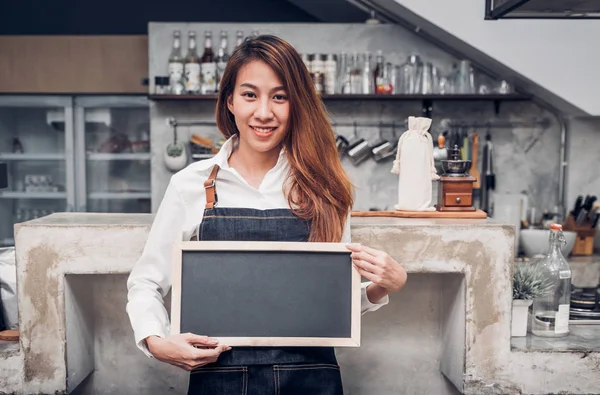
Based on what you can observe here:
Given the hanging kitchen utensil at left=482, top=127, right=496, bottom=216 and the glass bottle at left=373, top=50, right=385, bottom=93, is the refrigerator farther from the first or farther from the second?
the hanging kitchen utensil at left=482, top=127, right=496, bottom=216

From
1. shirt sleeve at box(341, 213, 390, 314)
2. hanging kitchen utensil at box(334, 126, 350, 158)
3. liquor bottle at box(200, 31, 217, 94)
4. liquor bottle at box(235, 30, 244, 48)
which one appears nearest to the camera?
shirt sleeve at box(341, 213, 390, 314)

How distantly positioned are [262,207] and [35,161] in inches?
145

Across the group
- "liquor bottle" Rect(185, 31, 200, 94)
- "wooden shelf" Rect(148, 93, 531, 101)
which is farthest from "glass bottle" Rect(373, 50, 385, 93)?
"liquor bottle" Rect(185, 31, 200, 94)

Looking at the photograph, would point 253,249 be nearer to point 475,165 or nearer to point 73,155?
point 475,165

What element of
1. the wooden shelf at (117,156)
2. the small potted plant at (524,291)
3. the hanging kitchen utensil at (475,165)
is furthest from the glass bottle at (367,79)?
the small potted plant at (524,291)

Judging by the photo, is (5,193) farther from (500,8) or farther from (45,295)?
(500,8)

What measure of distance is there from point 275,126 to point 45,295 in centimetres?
93

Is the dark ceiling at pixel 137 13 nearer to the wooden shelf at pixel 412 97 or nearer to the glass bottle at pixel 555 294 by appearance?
the wooden shelf at pixel 412 97

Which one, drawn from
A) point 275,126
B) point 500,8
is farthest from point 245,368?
point 500,8

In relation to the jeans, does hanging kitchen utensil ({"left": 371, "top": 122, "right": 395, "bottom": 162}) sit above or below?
above

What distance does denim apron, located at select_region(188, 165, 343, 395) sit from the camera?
1.41 m

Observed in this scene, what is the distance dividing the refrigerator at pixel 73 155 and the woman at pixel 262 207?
3179 mm

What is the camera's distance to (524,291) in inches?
78.1

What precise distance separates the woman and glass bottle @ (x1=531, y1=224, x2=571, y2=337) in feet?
2.60
